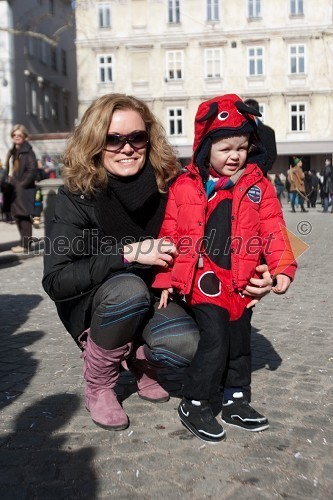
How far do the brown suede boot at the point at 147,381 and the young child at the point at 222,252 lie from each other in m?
0.39

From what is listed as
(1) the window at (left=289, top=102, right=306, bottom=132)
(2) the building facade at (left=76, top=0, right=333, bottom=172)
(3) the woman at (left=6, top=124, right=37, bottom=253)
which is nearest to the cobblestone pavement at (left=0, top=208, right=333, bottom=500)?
(3) the woman at (left=6, top=124, right=37, bottom=253)

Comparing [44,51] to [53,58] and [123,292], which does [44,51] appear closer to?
[53,58]

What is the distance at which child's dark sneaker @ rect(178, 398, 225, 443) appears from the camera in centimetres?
276

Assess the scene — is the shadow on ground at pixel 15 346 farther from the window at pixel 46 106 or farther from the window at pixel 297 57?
the window at pixel 46 106

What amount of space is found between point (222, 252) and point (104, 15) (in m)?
40.0

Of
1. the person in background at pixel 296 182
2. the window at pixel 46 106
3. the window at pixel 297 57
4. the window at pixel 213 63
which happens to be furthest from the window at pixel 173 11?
the person in background at pixel 296 182

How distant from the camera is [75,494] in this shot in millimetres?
2301

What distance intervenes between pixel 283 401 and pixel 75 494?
1343 mm

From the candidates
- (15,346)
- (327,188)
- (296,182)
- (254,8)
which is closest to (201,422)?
(15,346)

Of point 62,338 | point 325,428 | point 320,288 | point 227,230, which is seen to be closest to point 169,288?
point 227,230

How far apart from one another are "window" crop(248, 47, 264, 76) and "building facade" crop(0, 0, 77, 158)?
11009 mm

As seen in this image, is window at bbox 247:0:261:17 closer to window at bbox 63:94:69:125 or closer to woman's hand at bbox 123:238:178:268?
window at bbox 63:94:69:125

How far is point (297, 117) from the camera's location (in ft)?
130

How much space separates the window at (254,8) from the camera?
3853cm
